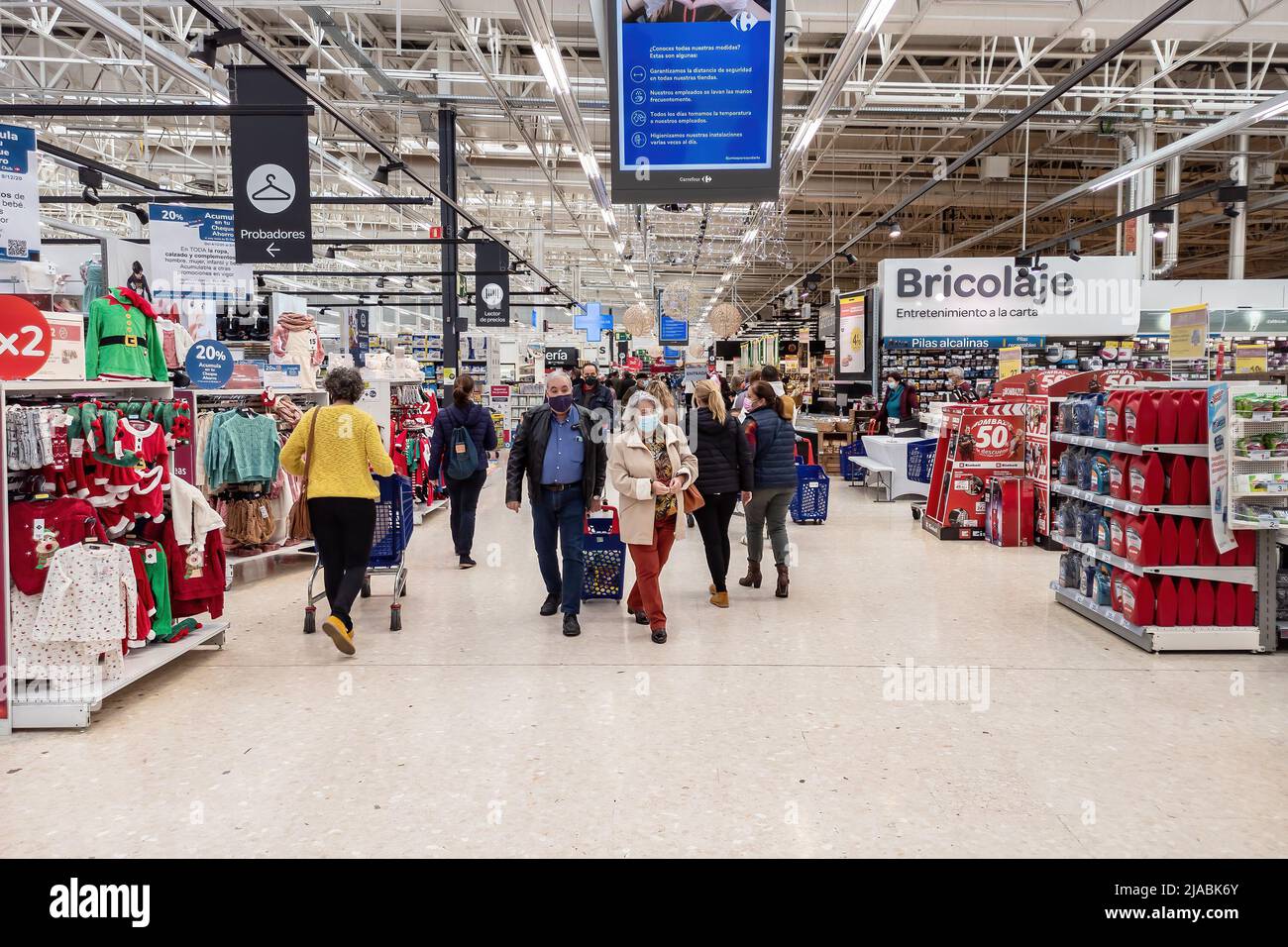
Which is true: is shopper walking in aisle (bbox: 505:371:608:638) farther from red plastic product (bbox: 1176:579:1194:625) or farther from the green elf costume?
red plastic product (bbox: 1176:579:1194:625)

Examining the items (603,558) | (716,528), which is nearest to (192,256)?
(603,558)

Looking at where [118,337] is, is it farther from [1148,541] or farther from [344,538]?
[1148,541]

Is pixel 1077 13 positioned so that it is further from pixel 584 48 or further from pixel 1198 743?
pixel 1198 743

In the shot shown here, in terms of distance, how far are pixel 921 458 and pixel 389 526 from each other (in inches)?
310

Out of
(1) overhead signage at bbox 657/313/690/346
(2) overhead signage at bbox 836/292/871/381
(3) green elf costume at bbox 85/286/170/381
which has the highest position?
(1) overhead signage at bbox 657/313/690/346

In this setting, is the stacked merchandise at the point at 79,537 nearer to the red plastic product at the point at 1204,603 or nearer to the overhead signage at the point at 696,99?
the overhead signage at the point at 696,99

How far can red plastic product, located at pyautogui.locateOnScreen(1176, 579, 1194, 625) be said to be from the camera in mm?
5285

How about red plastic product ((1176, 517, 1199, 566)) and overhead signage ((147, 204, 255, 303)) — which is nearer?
red plastic product ((1176, 517, 1199, 566))

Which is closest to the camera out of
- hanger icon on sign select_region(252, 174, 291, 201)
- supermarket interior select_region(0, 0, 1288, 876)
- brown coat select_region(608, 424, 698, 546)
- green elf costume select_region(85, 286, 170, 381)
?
supermarket interior select_region(0, 0, 1288, 876)

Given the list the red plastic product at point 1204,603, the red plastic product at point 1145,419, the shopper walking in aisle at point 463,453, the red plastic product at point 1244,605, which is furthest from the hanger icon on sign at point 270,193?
the red plastic product at point 1244,605

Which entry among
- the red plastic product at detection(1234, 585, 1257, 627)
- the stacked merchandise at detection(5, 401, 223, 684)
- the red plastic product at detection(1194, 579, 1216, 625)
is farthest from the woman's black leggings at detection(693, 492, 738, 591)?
the stacked merchandise at detection(5, 401, 223, 684)

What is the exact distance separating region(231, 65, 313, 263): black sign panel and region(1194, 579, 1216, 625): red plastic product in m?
6.75

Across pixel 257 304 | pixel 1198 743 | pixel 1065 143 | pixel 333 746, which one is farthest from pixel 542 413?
pixel 1065 143

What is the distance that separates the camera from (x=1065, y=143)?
18.3 meters
